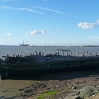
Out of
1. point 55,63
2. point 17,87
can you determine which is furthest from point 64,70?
point 17,87

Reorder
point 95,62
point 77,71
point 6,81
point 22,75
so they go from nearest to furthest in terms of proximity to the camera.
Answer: point 6,81 → point 22,75 → point 77,71 → point 95,62

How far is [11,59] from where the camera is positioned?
35094 millimetres

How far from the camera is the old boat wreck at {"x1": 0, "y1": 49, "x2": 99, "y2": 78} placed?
108ft

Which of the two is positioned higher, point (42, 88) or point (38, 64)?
point (38, 64)

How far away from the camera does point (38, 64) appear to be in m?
35.5

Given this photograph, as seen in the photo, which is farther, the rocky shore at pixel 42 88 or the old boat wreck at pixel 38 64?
the old boat wreck at pixel 38 64

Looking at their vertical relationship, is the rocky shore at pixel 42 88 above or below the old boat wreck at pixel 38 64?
below

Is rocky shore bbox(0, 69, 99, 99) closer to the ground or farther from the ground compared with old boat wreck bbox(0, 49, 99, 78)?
closer to the ground

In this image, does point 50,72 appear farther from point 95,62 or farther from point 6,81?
point 95,62

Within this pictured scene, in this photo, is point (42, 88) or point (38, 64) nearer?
point (42, 88)

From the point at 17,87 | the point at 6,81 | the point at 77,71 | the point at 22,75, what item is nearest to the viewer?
the point at 17,87

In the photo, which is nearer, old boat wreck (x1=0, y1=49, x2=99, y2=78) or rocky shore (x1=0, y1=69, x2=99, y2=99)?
rocky shore (x1=0, y1=69, x2=99, y2=99)

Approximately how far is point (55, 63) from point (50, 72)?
2.40 metres

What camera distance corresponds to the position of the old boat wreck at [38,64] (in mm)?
33062
